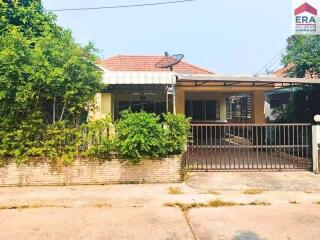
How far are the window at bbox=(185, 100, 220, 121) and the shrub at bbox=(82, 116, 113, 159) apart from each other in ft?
29.1

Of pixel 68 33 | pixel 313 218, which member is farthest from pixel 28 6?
pixel 313 218

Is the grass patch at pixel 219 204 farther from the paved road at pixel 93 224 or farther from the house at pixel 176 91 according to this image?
the house at pixel 176 91

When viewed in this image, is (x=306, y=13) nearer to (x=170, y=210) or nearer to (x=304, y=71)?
(x=304, y=71)

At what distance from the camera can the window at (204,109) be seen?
15891 mm

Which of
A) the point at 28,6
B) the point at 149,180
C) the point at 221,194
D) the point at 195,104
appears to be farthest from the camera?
the point at 195,104

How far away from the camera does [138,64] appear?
19406 mm

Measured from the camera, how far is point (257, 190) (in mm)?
6543

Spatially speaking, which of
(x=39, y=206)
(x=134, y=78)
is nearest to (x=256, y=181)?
(x=134, y=78)

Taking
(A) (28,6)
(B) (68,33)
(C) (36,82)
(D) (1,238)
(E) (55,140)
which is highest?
(A) (28,6)

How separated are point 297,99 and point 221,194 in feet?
22.2

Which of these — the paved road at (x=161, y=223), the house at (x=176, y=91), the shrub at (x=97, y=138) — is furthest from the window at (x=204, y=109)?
the paved road at (x=161, y=223)

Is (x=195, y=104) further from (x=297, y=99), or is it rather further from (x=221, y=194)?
(x=221, y=194)

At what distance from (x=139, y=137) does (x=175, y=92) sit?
442 centimetres

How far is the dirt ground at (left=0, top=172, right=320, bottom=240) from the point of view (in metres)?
4.33
